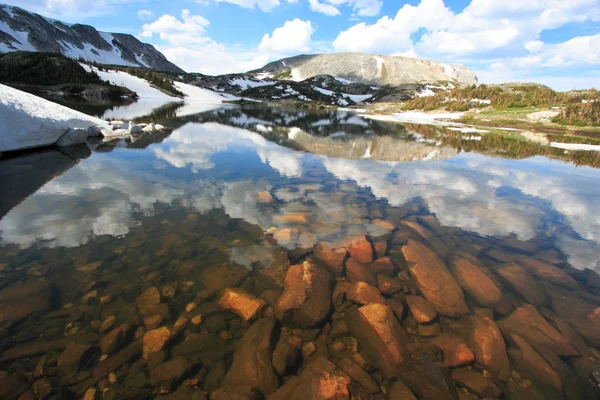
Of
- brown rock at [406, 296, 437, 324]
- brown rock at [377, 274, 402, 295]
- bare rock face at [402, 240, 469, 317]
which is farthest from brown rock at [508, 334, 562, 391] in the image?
brown rock at [377, 274, 402, 295]

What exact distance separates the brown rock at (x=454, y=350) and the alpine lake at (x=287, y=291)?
32 mm

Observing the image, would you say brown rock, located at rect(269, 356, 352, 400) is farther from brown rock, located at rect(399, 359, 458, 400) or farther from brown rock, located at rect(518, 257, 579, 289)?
brown rock, located at rect(518, 257, 579, 289)

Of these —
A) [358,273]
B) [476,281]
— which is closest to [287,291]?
[358,273]

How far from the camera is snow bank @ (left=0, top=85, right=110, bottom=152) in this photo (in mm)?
14516

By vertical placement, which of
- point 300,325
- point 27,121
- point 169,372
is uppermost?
point 27,121

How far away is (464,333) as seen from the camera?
5.32 metres

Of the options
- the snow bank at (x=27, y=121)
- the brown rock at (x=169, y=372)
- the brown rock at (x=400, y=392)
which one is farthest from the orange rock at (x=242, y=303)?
the snow bank at (x=27, y=121)

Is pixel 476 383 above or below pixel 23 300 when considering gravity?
below

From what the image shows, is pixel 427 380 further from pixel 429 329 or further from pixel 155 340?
pixel 155 340

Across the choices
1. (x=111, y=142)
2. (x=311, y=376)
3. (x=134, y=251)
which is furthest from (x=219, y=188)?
(x=111, y=142)

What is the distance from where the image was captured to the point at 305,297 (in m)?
5.82

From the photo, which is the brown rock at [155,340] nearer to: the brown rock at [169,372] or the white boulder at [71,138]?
the brown rock at [169,372]

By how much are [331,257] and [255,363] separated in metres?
3.62

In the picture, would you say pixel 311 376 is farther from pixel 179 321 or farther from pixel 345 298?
pixel 179 321
